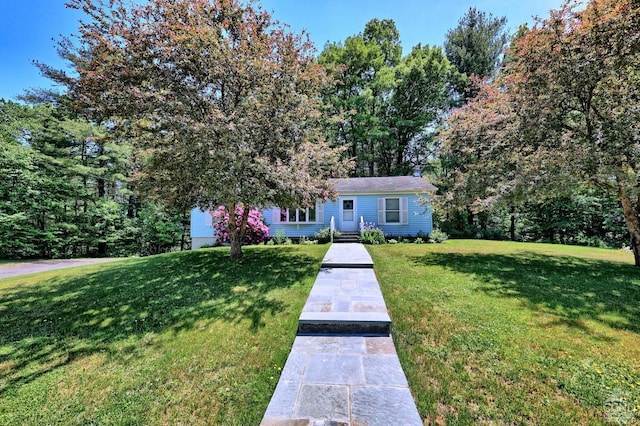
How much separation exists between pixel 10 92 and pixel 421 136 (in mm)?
27840

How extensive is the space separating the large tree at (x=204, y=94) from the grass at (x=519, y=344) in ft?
13.6

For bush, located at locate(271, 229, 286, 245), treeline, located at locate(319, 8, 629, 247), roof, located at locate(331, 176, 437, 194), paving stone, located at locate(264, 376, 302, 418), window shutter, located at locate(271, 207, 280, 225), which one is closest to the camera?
paving stone, located at locate(264, 376, 302, 418)

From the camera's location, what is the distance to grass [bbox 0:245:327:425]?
275cm

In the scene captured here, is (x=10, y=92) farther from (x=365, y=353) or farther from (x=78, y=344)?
(x=365, y=353)

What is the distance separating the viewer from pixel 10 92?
672 inches

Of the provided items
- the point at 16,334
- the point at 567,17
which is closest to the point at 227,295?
the point at 16,334

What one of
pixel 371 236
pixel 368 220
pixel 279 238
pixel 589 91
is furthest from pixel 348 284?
pixel 368 220

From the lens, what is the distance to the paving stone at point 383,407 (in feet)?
7.86

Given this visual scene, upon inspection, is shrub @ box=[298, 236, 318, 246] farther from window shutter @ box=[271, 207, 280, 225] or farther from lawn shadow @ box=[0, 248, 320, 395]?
lawn shadow @ box=[0, 248, 320, 395]

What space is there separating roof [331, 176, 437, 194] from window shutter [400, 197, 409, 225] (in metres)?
0.52

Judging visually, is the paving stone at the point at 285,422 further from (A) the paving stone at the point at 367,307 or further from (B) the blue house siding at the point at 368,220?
(B) the blue house siding at the point at 368,220

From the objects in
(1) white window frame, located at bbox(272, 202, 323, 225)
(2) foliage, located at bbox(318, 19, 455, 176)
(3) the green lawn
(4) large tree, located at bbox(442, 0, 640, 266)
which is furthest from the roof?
(3) the green lawn

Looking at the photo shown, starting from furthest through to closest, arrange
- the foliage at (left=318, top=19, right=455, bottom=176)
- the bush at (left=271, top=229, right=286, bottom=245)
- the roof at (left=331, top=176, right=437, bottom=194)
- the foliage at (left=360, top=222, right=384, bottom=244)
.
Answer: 1. the foliage at (left=318, top=19, right=455, bottom=176)
2. the roof at (left=331, top=176, right=437, bottom=194)
3. the bush at (left=271, top=229, right=286, bottom=245)
4. the foliage at (left=360, top=222, right=384, bottom=244)

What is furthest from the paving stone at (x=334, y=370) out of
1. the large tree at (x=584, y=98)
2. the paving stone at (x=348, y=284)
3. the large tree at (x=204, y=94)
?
the large tree at (x=584, y=98)
